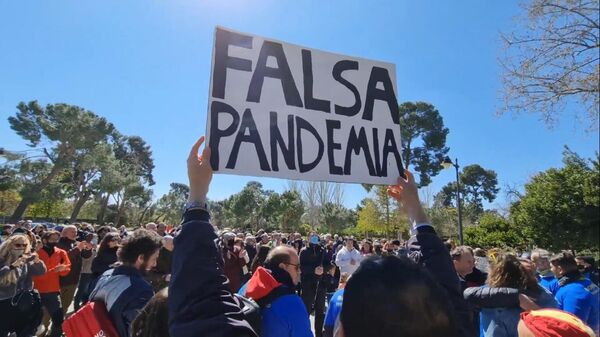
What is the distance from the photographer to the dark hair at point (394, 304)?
2.78 ft

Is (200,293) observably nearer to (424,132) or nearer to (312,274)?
(312,274)

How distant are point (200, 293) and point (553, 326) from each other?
1.40 m

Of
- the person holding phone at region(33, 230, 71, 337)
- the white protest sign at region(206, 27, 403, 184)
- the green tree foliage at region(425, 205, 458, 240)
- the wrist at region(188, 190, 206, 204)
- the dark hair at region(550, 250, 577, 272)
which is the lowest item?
the person holding phone at region(33, 230, 71, 337)

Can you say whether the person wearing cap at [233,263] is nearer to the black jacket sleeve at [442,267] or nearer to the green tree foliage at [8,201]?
the black jacket sleeve at [442,267]

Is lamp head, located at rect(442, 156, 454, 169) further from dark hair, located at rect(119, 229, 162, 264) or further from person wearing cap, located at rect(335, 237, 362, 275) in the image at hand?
dark hair, located at rect(119, 229, 162, 264)

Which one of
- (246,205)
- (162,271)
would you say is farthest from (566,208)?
(246,205)

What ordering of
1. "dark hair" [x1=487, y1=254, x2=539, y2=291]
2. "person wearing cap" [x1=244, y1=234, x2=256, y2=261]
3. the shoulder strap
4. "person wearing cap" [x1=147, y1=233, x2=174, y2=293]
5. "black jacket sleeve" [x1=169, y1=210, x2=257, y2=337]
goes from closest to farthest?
"black jacket sleeve" [x1=169, y1=210, x2=257, y2=337]
the shoulder strap
"dark hair" [x1=487, y1=254, x2=539, y2=291]
"person wearing cap" [x1=147, y1=233, x2=174, y2=293]
"person wearing cap" [x1=244, y1=234, x2=256, y2=261]

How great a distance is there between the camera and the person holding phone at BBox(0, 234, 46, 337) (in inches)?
168

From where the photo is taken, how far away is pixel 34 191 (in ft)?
103

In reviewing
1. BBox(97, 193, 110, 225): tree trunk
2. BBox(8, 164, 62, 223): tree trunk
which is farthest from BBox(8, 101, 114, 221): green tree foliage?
BBox(97, 193, 110, 225): tree trunk

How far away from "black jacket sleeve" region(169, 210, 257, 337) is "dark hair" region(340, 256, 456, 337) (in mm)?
474

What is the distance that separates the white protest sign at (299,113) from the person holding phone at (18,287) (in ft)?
13.0

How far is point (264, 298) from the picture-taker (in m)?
2.42

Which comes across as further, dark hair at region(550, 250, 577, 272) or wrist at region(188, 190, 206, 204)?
dark hair at region(550, 250, 577, 272)
